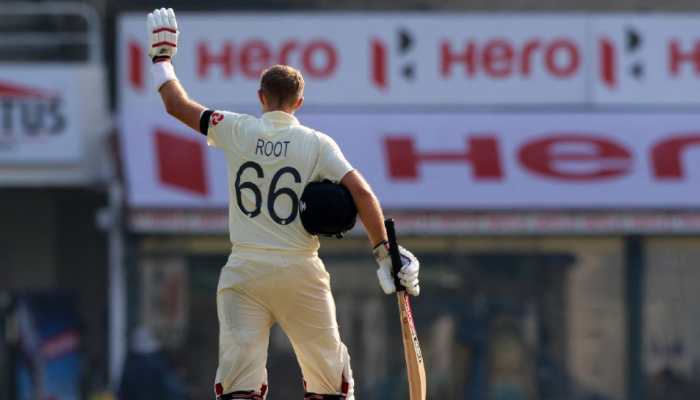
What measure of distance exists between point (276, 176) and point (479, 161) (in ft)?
31.1

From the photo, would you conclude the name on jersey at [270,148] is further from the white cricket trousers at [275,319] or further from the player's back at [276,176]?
the white cricket trousers at [275,319]

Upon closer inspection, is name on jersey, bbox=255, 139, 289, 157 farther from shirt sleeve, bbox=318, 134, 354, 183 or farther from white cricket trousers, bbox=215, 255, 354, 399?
white cricket trousers, bbox=215, 255, 354, 399

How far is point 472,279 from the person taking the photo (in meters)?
17.3

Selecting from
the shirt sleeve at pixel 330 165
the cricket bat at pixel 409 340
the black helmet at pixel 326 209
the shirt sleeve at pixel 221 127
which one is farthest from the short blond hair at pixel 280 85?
the cricket bat at pixel 409 340

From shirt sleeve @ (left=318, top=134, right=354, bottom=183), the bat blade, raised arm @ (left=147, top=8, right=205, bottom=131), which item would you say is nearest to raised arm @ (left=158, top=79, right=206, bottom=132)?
raised arm @ (left=147, top=8, right=205, bottom=131)

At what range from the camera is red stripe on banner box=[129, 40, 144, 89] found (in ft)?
56.3

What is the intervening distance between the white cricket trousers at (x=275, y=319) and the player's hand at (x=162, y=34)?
1.03 metres

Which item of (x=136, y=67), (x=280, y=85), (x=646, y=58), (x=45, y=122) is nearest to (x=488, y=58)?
(x=646, y=58)

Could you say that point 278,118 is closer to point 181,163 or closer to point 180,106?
point 180,106

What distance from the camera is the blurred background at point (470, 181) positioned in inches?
665

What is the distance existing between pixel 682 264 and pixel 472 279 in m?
2.21

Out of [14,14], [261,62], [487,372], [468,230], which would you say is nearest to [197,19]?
Result: [261,62]

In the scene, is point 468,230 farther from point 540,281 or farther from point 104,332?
point 104,332

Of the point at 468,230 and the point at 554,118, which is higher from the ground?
the point at 554,118
